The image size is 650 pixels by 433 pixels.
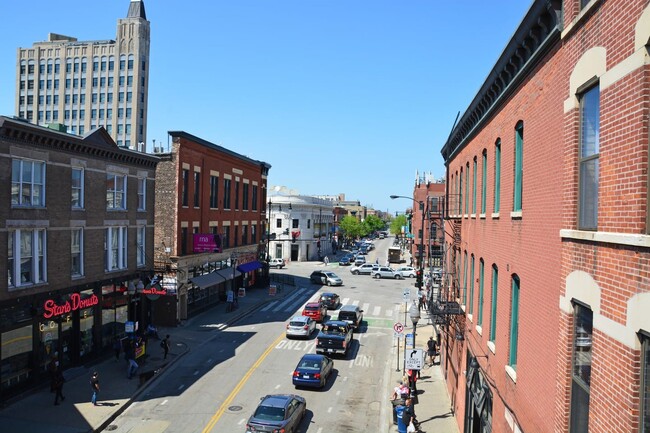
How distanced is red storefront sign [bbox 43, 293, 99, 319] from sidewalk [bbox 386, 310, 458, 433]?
53.3 feet

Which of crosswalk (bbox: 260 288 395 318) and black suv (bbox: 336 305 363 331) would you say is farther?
crosswalk (bbox: 260 288 395 318)

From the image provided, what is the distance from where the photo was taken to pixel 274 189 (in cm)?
10638

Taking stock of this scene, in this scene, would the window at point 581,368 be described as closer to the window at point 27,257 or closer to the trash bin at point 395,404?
the trash bin at point 395,404

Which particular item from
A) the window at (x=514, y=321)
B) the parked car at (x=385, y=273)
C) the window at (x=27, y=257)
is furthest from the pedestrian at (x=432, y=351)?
the parked car at (x=385, y=273)

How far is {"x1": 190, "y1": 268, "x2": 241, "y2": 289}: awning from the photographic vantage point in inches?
1658

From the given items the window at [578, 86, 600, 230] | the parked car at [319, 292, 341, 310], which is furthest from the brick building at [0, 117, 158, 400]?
the window at [578, 86, 600, 230]

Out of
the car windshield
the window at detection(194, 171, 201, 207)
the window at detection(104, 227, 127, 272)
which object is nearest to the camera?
the car windshield

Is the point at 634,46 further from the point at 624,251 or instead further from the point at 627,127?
the point at 624,251

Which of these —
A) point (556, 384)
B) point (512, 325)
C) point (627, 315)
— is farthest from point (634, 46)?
point (512, 325)

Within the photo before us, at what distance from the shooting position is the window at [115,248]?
30.9 meters

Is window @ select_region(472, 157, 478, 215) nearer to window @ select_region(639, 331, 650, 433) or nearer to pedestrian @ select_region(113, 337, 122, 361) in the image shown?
window @ select_region(639, 331, 650, 433)

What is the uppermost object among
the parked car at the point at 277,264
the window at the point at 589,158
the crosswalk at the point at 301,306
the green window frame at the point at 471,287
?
the window at the point at 589,158

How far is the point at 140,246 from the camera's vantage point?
114ft

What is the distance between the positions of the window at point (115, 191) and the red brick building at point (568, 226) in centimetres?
2307
